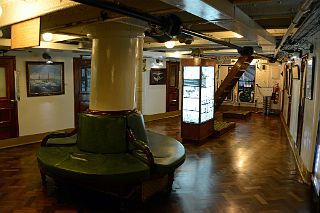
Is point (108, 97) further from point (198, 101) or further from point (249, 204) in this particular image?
point (198, 101)

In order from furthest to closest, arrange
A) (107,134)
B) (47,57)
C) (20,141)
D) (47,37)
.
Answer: (47,57) → (20,141) → (47,37) → (107,134)

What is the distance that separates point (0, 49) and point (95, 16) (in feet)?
13.0

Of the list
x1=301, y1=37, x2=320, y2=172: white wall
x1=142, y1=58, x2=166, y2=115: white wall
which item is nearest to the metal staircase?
x1=142, y1=58, x2=166, y2=115: white wall

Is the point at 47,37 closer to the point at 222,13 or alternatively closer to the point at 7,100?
the point at 7,100

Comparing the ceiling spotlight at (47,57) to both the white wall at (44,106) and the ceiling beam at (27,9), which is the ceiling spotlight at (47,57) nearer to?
the white wall at (44,106)

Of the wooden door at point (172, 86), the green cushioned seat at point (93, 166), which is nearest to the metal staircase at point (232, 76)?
the wooden door at point (172, 86)

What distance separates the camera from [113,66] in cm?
398

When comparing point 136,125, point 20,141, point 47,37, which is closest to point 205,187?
point 136,125

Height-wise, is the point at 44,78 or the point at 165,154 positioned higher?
the point at 44,78

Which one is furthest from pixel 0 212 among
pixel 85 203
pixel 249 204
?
pixel 249 204

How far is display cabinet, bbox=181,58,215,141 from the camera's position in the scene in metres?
6.93

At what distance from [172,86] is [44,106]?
5.21m

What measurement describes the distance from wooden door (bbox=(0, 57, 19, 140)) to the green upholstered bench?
2773mm

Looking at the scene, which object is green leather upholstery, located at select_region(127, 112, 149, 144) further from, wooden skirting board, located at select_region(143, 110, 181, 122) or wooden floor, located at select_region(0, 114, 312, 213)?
wooden skirting board, located at select_region(143, 110, 181, 122)
